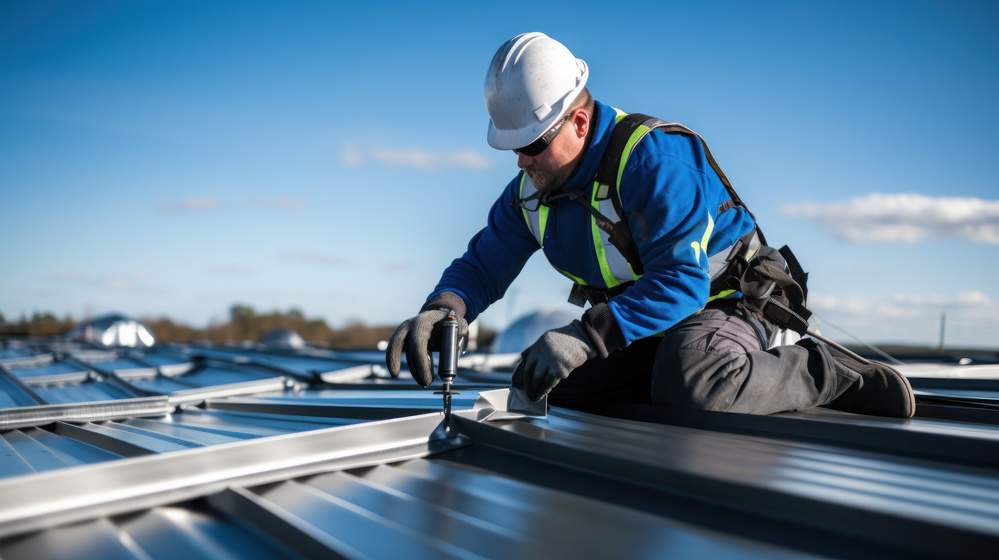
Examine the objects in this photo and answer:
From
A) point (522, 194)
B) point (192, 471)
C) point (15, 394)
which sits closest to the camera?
point (192, 471)

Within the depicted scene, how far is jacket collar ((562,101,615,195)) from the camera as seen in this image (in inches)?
111

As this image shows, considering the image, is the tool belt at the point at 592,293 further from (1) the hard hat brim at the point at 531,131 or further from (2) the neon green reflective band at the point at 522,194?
(1) the hard hat brim at the point at 531,131

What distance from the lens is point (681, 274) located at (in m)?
2.54

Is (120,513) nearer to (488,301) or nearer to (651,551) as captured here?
(651,551)

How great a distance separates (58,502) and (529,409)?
4.44 feet

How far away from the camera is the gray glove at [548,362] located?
2363 millimetres

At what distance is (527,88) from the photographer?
273 centimetres

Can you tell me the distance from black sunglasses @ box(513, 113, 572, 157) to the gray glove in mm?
715

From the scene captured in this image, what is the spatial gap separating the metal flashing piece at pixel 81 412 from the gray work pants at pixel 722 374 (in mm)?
1839

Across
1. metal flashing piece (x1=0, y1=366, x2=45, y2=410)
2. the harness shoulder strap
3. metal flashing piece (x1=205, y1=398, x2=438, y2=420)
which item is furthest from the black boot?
metal flashing piece (x1=0, y1=366, x2=45, y2=410)

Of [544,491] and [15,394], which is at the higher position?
[544,491]

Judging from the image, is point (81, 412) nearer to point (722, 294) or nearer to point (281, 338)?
point (722, 294)

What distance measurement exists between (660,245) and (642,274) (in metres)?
0.25

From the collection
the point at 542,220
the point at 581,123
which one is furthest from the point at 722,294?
the point at 581,123
